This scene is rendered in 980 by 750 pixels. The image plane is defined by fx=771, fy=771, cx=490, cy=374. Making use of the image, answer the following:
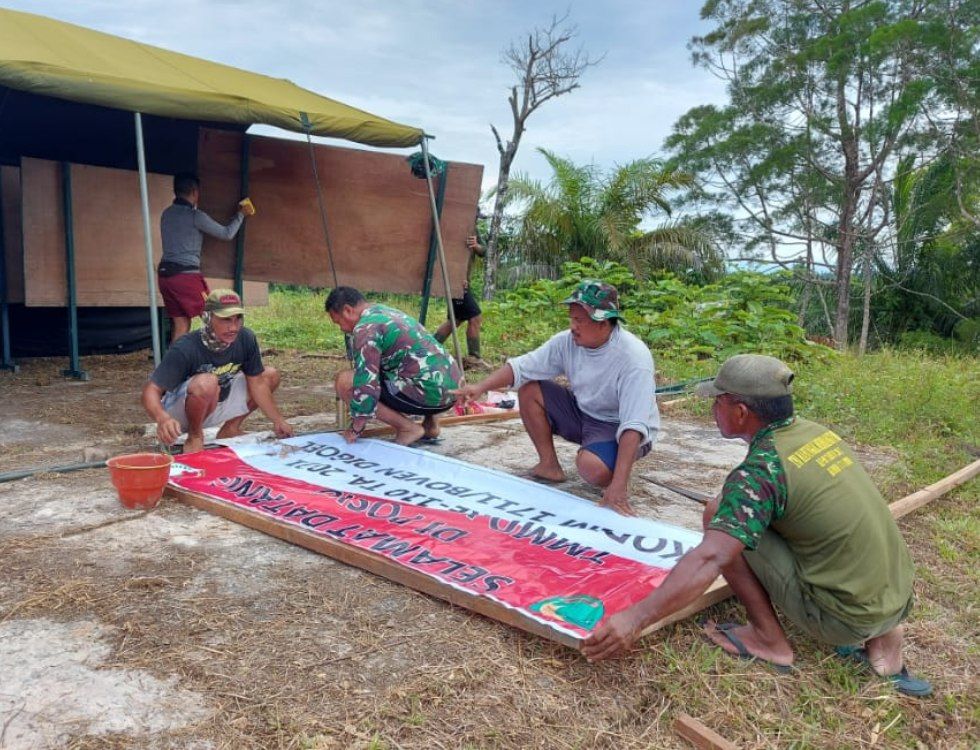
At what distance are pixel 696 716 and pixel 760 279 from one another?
8.64 meters

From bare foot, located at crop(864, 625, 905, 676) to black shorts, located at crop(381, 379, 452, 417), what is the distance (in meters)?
2.58

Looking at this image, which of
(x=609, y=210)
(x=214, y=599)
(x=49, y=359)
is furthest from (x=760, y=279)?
Result: (x=214, y=599)

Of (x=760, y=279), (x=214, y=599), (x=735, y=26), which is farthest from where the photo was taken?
(x=735, y=26)

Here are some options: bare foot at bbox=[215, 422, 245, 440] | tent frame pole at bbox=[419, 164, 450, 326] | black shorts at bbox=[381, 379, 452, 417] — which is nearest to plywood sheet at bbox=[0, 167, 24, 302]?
tent frame pole at bbox=[419, 164, 450, 326]

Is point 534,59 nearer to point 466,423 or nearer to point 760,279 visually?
point 760,279

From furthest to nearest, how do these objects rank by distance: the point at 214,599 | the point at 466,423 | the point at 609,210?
1. the point at 609,210
2. the point at 466,423
3. the point at 214,599

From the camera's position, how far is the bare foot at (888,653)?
2111 mm

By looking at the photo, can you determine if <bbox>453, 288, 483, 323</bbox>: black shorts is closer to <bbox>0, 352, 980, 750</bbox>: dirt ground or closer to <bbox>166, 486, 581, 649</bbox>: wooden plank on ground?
<bbox>166, 486, 581, 649</bbox>: wooden plank on ground

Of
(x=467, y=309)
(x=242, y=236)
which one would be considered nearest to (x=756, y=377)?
(x=242, y=236)

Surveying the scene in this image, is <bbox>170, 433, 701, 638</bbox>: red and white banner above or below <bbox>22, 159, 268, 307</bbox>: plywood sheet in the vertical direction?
below

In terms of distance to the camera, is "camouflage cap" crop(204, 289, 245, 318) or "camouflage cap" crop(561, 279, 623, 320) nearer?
"camouflage cap" crop(561, 279, 623, 320)

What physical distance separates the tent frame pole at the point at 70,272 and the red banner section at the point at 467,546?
3621 mm

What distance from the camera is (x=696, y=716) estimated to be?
1.91 meters

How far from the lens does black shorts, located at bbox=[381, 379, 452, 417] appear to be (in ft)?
13.9
